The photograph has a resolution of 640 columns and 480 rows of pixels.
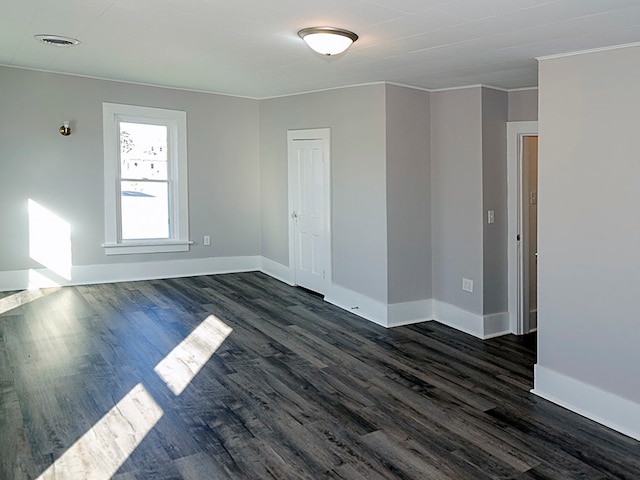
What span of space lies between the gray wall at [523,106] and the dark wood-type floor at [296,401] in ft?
6.88

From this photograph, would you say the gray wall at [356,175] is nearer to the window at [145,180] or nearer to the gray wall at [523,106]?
the gray wall at [523,106]

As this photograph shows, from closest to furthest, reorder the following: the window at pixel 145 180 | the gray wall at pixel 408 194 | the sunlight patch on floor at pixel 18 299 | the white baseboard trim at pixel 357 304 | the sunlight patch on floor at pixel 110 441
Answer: the sunlight patch on floor at pixel 110 441, the gray wall at pixel 408 194, the white baseboard trim at pixel 357 304, the sunlight patch on floor at pixel 18 299, the window at pixel 145 180

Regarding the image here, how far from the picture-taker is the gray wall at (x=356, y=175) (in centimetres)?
507

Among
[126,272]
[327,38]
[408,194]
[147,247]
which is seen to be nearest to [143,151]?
[147,247]

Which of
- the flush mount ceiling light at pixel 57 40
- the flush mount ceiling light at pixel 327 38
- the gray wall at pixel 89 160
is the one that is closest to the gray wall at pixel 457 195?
the flush mount ceiling light at pixel 327 38

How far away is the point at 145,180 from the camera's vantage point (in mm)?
6668

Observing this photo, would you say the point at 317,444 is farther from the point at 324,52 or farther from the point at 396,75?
the point at 396,75

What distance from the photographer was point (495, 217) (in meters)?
4.95

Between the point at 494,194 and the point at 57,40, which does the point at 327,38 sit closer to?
the point at 57,40

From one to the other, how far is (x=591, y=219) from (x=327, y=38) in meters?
2.04

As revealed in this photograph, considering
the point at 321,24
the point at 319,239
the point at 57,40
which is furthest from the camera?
the point at 319,239

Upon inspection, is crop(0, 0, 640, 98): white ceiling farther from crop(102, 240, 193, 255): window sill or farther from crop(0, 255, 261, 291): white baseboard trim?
crop(0, 255, 261, 291): white baseboard trim

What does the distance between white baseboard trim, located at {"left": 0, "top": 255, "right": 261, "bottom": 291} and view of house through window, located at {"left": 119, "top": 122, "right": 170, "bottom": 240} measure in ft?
1.34

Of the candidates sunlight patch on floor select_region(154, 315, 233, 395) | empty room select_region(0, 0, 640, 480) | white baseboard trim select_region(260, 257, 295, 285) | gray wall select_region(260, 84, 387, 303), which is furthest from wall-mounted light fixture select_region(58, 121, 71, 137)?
white baseboard trim select_region(260, 257, 295, 285)
